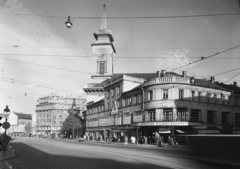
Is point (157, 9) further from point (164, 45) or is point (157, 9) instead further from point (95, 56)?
point (95, 56)

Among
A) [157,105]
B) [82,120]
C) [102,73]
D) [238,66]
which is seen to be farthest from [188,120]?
[82,120]

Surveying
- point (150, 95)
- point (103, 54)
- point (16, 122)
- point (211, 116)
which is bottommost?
point (16, 122)

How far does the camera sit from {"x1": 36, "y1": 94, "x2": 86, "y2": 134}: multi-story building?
102900mm

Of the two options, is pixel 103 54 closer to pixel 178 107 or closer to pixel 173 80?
pixel 173 80

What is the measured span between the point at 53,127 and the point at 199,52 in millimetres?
100951

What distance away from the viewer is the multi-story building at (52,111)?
102900 millimetres

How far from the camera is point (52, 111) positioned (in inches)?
4198

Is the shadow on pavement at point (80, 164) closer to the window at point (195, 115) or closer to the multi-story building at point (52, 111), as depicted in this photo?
the window at point (195, 115)

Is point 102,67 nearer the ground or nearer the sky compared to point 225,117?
nearer the sky

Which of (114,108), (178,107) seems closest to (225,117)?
(178,107)

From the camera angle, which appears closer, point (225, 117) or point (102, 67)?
point (225, 117)

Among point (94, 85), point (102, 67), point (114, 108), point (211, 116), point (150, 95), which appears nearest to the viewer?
point (211, 116)

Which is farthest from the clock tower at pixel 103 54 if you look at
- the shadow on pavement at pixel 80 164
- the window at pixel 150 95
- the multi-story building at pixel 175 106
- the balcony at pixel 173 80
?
the shadow on pavement at pixel 80 164

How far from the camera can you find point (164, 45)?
20375 mm
